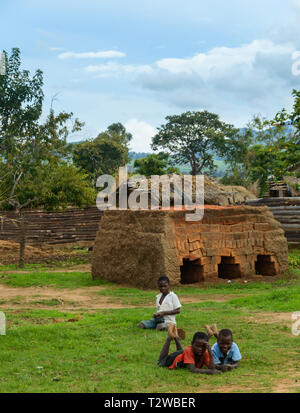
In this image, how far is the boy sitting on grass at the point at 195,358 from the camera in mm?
6344

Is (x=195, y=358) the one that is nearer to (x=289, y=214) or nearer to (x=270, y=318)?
(x=270, y=318)

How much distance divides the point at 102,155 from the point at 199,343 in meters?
36.3

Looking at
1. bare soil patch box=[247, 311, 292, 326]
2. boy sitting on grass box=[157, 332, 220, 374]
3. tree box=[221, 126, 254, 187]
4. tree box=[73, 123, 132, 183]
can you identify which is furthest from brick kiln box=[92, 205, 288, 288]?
tree box=[221, 126, 254, 187]

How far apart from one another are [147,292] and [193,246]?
1658 mm

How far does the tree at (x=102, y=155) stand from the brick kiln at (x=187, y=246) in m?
23.4

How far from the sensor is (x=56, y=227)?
84.1 ft

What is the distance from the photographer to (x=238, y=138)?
4178cm

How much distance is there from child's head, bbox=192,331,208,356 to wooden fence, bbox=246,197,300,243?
15.5m

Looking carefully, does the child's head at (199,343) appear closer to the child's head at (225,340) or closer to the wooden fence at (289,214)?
the child's head at (225,340)

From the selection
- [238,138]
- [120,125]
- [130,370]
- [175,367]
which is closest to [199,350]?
[175,367]

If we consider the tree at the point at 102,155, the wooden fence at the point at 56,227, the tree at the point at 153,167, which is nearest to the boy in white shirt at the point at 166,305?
the wooden fence at the point at 56,227

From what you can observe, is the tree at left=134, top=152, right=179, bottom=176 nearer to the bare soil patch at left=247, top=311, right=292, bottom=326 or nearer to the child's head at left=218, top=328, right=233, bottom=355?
the bare soil patch at left=247, top=311, right=292, bottom=326

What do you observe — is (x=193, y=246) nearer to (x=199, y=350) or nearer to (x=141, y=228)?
(x=141, y=228)

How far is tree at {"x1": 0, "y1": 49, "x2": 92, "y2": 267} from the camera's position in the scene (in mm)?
12531
